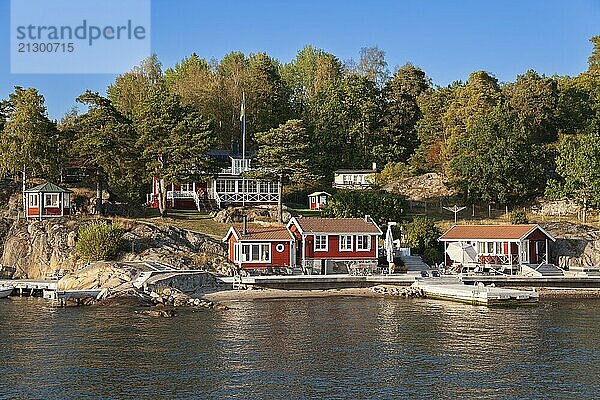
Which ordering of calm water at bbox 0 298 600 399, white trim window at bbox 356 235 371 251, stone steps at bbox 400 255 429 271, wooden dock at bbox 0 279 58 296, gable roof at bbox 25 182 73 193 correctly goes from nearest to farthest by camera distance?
1. calm water at bbox 0 298 600 399
2. wooden dock at bbox 0 279 58 296
3. white trim window at bbox 356 235 371 251
4. stone steps at bbox 400 255 429 271
5. gable roof at bbox 25 182 73 193

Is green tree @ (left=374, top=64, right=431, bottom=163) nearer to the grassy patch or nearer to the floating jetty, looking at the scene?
the grassy patch

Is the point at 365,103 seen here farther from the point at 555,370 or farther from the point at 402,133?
the point at 555,370

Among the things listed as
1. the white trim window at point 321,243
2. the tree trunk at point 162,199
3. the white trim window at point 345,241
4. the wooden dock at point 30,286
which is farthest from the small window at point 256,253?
the wooden dock at point 30,286

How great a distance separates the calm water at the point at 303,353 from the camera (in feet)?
97.6

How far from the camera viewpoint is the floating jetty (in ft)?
168

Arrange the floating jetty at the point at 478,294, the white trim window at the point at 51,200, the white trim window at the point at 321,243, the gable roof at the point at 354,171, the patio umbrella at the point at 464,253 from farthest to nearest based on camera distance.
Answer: the gable roof at the point at 354,171 < the white trim window at the point at 51,200 < the patio umbrella at the point at 464,253 < the white trim window at the point at 321,243 < the floating jetty at the point at 478,294

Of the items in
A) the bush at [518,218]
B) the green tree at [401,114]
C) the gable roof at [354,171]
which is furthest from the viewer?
the green tree at [401,114]

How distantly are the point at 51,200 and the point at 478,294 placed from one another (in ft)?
115

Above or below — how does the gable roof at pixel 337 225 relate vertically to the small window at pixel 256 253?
above

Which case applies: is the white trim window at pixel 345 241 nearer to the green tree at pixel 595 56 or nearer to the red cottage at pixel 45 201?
the red cottage at pixel 45 201

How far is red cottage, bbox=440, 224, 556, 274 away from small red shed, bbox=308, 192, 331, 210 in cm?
1700

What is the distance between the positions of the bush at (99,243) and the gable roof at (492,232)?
24.7m

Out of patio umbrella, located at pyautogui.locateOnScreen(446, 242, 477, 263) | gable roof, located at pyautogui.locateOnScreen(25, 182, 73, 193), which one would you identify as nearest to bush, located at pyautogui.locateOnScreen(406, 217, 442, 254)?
patio umbrella, located at pyautogui.locateOnScreen(446, 242, 477, 263)

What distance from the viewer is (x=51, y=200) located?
2648 inches
